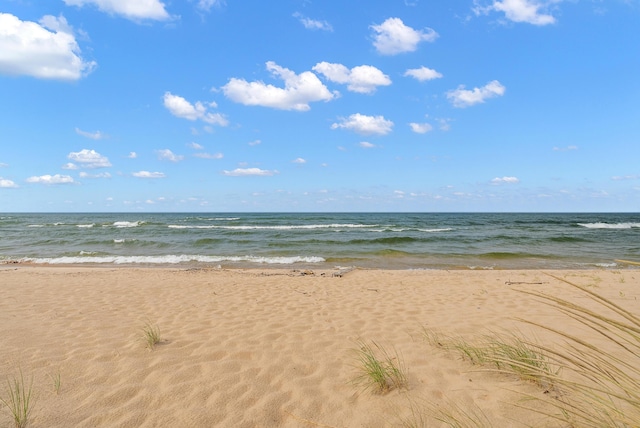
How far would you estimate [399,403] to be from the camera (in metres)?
2.86

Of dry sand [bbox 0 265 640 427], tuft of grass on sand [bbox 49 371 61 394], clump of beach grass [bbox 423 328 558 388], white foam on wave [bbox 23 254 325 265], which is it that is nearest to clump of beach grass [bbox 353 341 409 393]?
dry sand [bbox 0 265 640 427]

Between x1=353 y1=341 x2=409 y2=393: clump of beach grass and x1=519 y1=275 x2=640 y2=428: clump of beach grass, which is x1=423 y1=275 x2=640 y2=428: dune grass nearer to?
x1=519 y1=275 x2=640 y2=428: clump of beach grass

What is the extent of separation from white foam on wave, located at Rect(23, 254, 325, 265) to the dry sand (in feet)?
20.4

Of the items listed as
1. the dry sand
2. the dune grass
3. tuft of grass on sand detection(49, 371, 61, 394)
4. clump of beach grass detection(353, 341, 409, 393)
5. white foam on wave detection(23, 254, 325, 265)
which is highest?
the dune grass

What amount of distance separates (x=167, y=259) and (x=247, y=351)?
12.6m

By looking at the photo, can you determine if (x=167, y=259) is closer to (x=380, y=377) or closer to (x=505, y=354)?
(x=380, y=377)

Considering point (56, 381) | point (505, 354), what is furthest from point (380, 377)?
point (56, 381)

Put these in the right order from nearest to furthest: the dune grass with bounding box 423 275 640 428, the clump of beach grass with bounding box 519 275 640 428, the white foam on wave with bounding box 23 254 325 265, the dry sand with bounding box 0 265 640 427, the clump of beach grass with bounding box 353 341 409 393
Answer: the clump of beach grass with bounding box 519 275 640 428 < the dune grass with bounding box 423 275 640 428 < the dry sand with bounding box 0 265 640 427 < the clump of beach grass with bounding box 353 341 409 393 < the white foam on wave with bounding box 23 254 325 265

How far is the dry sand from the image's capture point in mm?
2803

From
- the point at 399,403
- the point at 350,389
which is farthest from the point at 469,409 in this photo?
the point at 350,389

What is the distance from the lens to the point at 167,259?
15.3 m

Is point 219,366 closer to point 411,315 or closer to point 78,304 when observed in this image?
point 411,315

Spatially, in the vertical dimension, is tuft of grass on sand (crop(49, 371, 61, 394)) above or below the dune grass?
below

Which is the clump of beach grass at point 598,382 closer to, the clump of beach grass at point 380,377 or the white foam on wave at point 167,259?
the clump of beach grass at point 380,377
